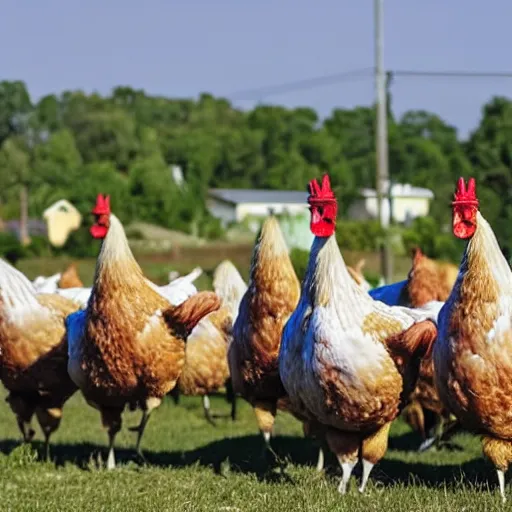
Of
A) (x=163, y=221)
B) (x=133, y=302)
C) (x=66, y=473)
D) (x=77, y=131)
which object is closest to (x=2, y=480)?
(x=66, y=473)

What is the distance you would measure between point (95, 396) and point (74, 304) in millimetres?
1694

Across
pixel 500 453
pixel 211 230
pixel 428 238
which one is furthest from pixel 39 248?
pixel 500 453

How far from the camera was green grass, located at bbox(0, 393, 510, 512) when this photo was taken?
7.46 meters

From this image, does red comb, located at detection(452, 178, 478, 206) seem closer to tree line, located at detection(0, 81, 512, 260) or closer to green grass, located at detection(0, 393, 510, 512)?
green grass, located at detection(0, 393, 510, 512)

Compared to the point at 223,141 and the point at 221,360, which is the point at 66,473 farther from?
the point at 223,141

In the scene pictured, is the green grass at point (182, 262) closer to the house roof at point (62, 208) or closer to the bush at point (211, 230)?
the house roof at point (62, 208)

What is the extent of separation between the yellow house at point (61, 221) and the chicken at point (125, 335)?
38871mm

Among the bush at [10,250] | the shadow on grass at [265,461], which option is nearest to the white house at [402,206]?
the bush at [10,250]

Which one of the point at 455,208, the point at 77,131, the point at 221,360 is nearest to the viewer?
the point at 455,208

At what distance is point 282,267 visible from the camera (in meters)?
9.85

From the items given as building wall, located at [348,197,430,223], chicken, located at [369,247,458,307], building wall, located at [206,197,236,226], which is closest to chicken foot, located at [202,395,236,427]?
chicken, located at [369,247,458,307]

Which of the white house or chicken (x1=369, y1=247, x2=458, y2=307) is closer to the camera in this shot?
chicken (x1=369, y1=247, x2=458, y2=307)

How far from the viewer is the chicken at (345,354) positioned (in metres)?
7.85

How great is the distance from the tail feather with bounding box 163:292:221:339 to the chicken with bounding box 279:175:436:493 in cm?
145
